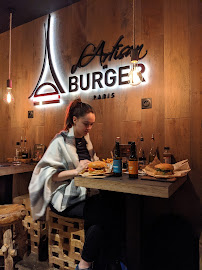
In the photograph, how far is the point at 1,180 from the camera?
2850mm

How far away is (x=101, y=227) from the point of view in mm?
1714

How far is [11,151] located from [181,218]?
3122 millimetres

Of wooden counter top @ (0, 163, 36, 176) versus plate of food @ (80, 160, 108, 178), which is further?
wooden counter top @ (0, 163, 36, 176)

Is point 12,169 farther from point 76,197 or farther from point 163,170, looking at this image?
point 163,170

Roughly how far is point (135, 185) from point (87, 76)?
2.15m

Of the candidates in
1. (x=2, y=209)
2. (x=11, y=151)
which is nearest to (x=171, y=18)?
(x=2, y=209)

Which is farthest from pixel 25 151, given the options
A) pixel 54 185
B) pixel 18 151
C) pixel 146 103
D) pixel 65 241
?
pixel 146 103

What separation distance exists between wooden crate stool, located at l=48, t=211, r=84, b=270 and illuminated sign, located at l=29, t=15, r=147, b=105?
5.99 ft

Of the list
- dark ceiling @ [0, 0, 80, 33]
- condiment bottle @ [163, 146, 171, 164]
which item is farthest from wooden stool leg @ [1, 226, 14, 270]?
dark ceiling @ [0, 0, 80, 33]

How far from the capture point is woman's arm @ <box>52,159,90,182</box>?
6.12 feet

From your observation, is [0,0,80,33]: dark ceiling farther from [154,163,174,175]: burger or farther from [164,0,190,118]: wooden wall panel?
[154,163,174,175]: burger

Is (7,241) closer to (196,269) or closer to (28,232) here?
(28,232)

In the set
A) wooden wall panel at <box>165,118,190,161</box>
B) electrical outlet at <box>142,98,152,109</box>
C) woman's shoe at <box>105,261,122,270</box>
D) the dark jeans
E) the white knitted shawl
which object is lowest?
woman's shoe at <box>105,261,122,270</box>

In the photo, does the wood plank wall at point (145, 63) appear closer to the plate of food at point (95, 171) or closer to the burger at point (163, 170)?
A: the burger at point (163, 170)
